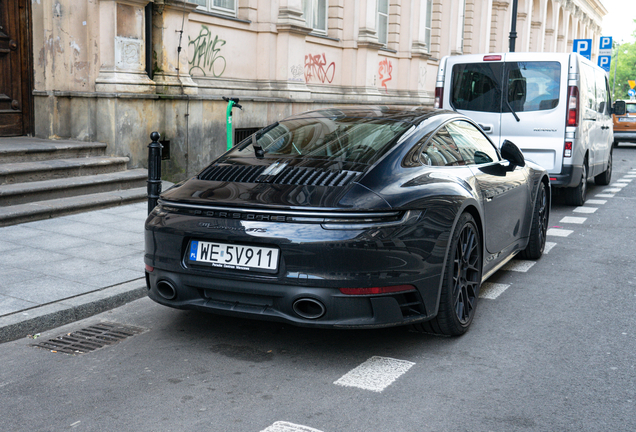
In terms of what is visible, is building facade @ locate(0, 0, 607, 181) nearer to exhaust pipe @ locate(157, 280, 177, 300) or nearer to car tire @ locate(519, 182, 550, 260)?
car tire @ locate(519, 182, 550, 260)

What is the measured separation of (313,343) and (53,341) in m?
1.62

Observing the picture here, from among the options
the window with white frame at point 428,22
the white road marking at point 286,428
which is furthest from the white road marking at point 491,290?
the window with white frame at point 428,22

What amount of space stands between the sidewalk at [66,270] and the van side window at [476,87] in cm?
515

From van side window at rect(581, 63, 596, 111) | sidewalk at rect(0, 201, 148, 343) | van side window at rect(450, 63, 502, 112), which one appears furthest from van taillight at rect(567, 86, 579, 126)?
sidewalk at rect(0, 201, 148, 343)

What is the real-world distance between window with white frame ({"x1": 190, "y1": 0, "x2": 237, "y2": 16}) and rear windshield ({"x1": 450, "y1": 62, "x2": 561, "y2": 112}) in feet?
15.9

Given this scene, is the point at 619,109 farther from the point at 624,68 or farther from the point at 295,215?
the point at 624,68

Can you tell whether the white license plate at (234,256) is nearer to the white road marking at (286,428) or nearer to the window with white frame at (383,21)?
the white road marking at (286,428)

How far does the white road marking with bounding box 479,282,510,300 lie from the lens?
5.54 meters

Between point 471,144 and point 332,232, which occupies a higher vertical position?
point 471,144

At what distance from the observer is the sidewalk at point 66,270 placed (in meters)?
4.71

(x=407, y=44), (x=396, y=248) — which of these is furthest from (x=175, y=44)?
(x=407, y=44)

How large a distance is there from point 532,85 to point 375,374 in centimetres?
725

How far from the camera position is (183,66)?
1120 cm

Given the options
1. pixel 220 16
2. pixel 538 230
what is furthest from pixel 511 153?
pixel 220 16
